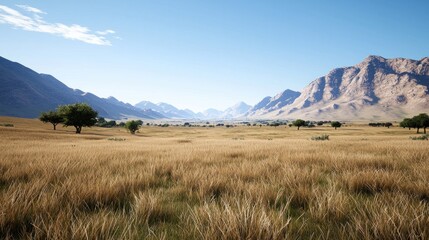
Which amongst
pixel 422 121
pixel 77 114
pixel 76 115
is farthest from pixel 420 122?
pixel 76 115

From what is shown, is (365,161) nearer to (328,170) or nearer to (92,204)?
(328,170)

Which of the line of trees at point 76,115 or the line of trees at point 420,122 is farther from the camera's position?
the line of trees at point 420,122

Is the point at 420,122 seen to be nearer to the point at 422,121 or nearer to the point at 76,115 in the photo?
the point at 422,121

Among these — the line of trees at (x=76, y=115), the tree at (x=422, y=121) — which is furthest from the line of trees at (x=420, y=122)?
the line of trees at (x=76, y=115)

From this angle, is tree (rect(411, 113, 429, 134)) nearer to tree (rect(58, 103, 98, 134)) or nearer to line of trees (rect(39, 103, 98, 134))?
line of trees (rect(39, 103, 98, 134))

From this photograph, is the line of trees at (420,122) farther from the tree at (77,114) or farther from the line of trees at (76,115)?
the tree at (77,114)

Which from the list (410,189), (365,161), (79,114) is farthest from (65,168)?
(79,114)

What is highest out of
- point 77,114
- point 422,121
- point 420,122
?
point 77,114

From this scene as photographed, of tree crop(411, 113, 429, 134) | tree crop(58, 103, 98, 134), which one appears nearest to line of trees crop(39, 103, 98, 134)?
tree crop(58, 103, 98, 134)

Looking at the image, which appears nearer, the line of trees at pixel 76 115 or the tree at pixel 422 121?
the line of trees at pixel 76 115

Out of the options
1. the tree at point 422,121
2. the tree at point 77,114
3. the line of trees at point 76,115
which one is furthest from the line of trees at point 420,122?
the tree at point 77,114

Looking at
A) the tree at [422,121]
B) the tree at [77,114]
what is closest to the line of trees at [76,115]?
the tree at [77,114]

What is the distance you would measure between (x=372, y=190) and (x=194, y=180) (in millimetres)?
3020

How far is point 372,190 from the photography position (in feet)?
12.8
